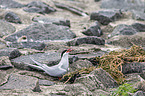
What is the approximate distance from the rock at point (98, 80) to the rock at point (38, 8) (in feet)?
13.8

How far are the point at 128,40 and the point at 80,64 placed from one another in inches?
77.9

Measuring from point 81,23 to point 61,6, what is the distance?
1771mm

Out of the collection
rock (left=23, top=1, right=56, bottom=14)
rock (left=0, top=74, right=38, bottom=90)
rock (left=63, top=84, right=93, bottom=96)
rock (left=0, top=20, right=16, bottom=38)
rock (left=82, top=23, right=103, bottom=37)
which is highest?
rock (left=23, top=1, right=56, bottom=14)

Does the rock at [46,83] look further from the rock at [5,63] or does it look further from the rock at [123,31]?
the rock at [123,31]

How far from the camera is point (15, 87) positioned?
93.1 inches

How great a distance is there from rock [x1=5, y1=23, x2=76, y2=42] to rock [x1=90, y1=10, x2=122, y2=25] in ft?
5.37

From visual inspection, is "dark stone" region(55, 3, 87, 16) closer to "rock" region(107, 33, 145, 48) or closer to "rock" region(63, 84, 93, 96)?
"rock" region(107, 33, 145, 48)

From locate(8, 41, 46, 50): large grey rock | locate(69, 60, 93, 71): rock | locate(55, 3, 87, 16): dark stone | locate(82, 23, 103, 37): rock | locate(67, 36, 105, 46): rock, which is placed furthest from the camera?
locate(55, 3, 87, 16): dark stone

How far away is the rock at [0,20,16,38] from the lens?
4556 millimetres

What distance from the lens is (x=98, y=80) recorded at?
8.94 feet

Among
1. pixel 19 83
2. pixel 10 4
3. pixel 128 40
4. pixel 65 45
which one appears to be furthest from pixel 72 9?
pixel 19 83

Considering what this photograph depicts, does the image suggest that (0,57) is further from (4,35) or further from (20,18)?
(20,18)

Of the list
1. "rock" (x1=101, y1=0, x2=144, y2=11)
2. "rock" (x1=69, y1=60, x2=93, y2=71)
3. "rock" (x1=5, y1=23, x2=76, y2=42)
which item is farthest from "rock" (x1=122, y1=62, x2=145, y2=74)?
"rock" (x1=101, y1=0, x2=144, y2=11)

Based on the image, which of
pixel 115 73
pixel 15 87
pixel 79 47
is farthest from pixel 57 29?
pixel 15 87
